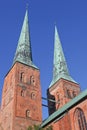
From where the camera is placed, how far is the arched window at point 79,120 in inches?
919

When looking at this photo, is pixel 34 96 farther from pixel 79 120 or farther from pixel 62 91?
pixel 79 120

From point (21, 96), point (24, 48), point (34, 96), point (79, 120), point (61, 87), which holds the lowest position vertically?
point (79, 120)

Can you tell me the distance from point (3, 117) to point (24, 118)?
3.98 meters

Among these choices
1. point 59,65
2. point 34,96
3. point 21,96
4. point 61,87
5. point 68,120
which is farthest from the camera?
point 59,65

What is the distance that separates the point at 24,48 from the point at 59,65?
7590 millimetres

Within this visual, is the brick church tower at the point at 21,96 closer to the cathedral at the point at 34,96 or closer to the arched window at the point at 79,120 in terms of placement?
the cathedral at the point at 34,96

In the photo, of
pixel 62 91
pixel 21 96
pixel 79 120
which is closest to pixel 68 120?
pixel 79 120

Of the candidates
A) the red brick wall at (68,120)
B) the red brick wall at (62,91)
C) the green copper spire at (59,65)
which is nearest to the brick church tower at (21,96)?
the red brick wall at (68,120)

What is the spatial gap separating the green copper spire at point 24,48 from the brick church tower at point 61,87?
6.01 m

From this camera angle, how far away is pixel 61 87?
3688 centimetres

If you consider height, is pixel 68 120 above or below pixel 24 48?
below

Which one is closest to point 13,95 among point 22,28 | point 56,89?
point 56,89

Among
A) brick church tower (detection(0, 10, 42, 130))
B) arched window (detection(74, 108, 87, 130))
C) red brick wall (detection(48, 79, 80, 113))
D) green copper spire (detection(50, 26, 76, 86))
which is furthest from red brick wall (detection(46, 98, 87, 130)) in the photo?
green copper spire (detection(50, 26, 76, 86))

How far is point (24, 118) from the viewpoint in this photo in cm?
2761
